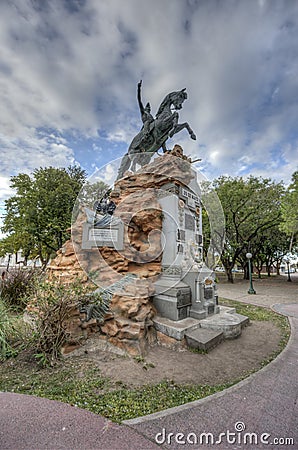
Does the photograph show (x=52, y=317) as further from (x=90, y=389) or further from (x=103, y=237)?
(x=103, y=237)

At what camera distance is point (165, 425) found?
7.49 ft

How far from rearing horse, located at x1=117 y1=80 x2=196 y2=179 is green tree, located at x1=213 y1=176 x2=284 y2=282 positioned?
33.3 ft

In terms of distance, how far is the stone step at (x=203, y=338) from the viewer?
4.44 metres

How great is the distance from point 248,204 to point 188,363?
15677mm

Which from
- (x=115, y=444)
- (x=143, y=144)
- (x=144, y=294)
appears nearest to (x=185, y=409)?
(x=115, y=444)

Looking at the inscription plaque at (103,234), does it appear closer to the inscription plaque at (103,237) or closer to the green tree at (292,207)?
the inscription plaque at (103,237)

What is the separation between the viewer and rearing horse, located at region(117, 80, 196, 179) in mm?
8352

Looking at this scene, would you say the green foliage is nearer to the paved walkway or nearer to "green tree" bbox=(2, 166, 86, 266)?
the paved walkway

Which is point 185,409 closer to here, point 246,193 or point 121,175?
point 121,175

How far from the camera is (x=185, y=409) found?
8.29ft

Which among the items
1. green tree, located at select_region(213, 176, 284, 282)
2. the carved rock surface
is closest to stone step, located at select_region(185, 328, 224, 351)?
the carved rock surface

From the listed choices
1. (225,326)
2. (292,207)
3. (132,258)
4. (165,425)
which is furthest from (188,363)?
(292,207)

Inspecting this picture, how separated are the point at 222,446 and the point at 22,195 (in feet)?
58.6

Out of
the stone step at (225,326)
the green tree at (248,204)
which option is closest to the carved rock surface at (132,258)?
the stone step at (225,326)
